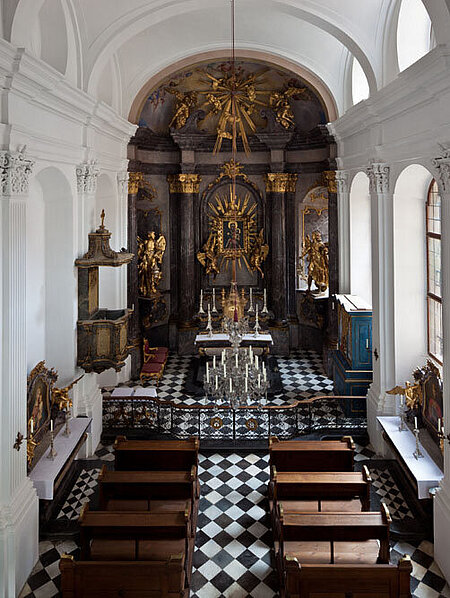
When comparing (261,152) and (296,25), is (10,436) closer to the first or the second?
(296,25)

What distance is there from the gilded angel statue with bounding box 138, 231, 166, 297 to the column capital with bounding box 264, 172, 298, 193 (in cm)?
365

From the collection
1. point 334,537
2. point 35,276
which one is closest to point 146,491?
point 334,537

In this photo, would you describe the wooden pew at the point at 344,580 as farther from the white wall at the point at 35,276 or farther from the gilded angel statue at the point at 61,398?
the white wall at the point at 35,276

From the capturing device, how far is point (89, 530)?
19.7 feet

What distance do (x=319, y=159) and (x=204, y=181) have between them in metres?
3.55

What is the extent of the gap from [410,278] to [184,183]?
8.47 metres

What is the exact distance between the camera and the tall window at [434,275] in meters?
9.09

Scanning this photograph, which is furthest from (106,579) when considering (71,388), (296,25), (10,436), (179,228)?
(179,228)

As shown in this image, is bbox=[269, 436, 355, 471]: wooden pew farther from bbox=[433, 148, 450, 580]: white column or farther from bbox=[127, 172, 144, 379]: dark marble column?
bbox=[127, 172, 144, 379]: dark marble column

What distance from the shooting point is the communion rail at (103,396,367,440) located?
1030 cm

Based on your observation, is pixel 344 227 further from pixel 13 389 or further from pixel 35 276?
pixel 13 389

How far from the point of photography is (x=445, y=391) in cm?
672

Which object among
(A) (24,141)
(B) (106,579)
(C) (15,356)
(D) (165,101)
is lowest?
(B) (106,579)

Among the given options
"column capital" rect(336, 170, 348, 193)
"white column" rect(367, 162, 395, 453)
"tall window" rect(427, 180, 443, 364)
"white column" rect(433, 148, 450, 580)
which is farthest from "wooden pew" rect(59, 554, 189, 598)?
"column capital" rect(336, 170, 348, 193)
